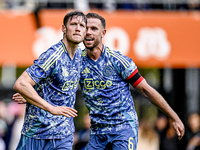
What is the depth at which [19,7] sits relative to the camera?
12.4 m

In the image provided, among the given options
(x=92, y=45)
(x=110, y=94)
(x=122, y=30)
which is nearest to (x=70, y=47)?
(x=92, y=45)

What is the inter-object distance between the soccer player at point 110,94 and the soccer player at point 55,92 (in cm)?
41

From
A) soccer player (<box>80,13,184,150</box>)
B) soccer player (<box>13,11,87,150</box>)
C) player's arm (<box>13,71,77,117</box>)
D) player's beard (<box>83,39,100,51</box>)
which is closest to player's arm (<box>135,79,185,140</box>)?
soccer player (<box>80,13,184,150</box>)

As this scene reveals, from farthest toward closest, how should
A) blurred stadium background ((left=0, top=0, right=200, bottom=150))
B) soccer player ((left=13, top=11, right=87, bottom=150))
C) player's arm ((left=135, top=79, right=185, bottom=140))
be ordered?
blurred stadium background ((left=0, top=0, right=200, bottom=150)) → player's arm ((left=135, top=79, right=185, bottom=140)) → soccer player ((left=13, top=11, right=87, bottom=150))

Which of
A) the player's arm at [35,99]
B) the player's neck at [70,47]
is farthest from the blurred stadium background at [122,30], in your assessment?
the player's arm at [35,99]

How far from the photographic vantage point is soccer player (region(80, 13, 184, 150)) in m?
6.26

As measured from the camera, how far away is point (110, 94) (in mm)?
6309

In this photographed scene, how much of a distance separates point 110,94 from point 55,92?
872mm

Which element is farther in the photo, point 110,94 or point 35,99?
point 110,94

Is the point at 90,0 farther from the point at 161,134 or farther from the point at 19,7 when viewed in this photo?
the point at 161,134

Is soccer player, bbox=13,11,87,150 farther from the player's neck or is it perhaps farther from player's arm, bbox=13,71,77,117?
player's arm, bbox=13,71,77,117

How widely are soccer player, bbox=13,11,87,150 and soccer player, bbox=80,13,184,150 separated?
41cm

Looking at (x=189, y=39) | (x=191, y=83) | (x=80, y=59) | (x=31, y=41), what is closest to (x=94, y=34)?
(x=80, y=59)

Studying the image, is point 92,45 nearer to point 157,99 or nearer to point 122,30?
point 157,99
